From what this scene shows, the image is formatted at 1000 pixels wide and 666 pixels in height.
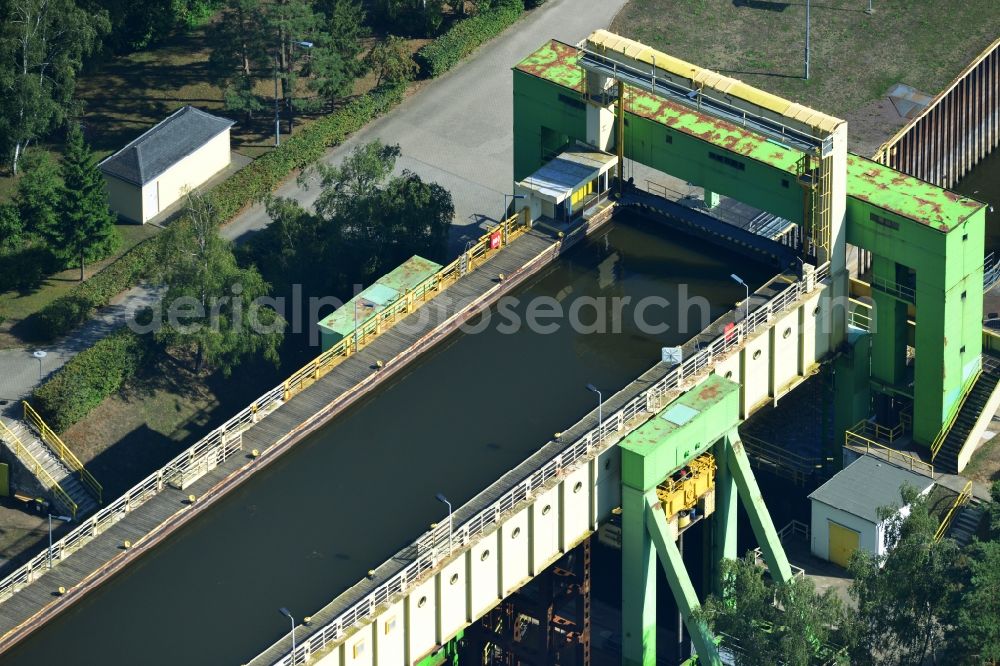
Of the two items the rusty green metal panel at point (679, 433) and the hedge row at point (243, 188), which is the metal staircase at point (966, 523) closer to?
the rusty green metal panel at point (679, 433)

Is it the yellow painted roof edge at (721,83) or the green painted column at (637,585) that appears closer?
the green painted column at (637,585)

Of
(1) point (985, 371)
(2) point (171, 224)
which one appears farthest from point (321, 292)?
(1) point (985, 371)

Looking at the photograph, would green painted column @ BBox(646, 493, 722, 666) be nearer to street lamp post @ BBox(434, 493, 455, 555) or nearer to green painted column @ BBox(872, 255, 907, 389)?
street lamp post @ BBox(434, 493, 455, 555)

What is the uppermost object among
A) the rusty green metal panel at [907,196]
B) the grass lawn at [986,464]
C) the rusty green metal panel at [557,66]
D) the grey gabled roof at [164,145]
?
the rusty green metal panel at [557,66]

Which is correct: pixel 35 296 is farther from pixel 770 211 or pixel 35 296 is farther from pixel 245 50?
pixel 770 211

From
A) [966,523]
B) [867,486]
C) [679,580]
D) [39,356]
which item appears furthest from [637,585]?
[39,356]

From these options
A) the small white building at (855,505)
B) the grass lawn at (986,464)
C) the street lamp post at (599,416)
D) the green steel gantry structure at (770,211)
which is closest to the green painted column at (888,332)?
the green steel gantry structure at (770,211)
